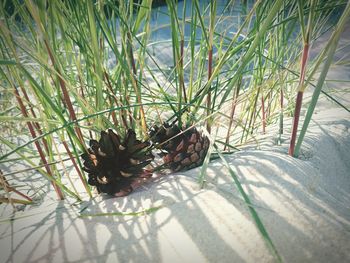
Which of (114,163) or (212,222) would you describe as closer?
(212,222)

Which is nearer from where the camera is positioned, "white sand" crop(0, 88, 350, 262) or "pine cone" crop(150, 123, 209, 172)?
"white sand" crop(0, 88, 350, 262)

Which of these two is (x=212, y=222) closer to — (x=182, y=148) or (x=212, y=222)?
(x=212, y=222)

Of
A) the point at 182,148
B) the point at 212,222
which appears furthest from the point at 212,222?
the point at 182,148

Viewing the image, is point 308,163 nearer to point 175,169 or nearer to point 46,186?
point 175,169

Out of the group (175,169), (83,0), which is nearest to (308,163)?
(175,169)

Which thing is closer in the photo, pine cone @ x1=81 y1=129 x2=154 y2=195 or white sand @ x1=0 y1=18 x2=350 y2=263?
white sand @ x1=0 y1=18 x2=350 y2=263
